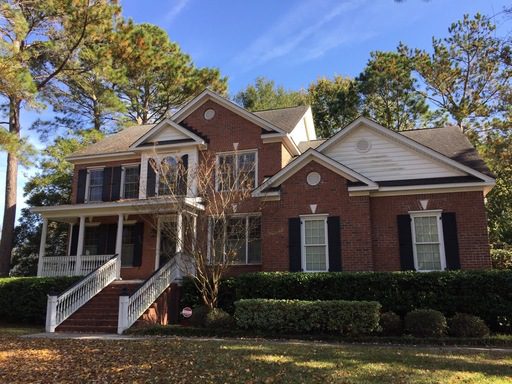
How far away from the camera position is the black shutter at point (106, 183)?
2120 cm

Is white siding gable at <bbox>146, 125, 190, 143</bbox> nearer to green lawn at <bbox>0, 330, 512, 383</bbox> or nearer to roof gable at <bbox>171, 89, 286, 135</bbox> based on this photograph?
roof gable at <bbox>171, 89, 286, 135</bbox>

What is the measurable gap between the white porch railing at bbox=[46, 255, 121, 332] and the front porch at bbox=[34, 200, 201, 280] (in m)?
0.78

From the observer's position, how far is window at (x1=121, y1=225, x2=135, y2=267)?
19.5 metres

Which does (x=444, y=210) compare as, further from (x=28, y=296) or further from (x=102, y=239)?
(x=28, y=296)

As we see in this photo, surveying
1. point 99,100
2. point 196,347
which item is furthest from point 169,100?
point 196,347

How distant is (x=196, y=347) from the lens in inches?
393

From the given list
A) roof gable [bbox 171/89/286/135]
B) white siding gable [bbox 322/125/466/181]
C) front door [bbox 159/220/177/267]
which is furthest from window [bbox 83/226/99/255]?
white siding gable [bbox 322/125/466/181]

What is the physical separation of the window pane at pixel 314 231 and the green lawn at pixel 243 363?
5.71 m

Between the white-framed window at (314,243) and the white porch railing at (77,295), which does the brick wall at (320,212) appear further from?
the white porch railing at (77,295)

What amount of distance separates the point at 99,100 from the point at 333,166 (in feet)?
64.8

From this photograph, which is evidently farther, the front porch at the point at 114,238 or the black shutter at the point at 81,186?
the black shutter at the point at 81,186

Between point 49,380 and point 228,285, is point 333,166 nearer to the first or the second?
point 228,285

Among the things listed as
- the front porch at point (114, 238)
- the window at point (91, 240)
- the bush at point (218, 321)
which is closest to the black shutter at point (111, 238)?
the front porch at point (114, 238)

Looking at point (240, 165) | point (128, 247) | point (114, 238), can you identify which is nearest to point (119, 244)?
point (128, 247)
